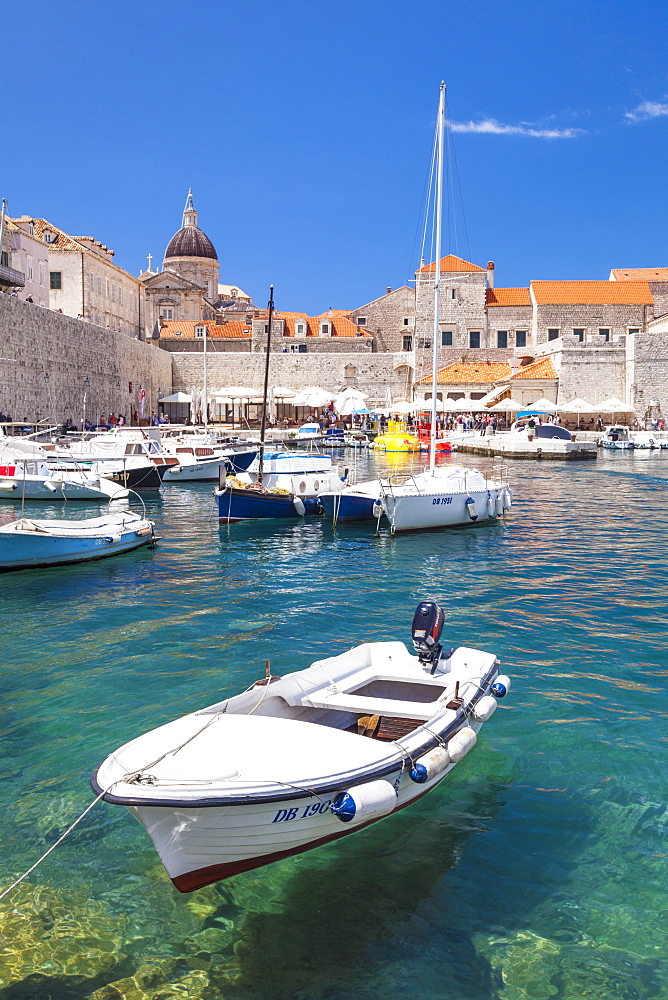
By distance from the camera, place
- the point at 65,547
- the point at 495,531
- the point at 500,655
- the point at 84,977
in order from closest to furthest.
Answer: the point at 84,977 → the point at 500,655 → the point at 65,547 → the point at 495,531

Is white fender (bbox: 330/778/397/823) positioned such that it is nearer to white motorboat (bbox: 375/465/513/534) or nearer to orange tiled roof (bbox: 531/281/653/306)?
white motorboat (bbox: 375/465/513/534)

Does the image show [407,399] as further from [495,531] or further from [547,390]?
[495,531]

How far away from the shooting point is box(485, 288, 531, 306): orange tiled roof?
58.9 m

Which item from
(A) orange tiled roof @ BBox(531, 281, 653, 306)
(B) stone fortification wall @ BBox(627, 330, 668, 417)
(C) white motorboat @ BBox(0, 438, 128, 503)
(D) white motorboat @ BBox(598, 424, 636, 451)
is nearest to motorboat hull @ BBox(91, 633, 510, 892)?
(C) white motorboat @ BBox(0, 438, 128, 503)

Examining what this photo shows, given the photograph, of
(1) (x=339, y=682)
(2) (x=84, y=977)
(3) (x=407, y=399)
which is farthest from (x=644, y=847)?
(3) (x=407, y=399)

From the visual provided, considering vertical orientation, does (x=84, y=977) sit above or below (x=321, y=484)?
below

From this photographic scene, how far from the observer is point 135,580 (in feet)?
38.6

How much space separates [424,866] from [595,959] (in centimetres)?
102

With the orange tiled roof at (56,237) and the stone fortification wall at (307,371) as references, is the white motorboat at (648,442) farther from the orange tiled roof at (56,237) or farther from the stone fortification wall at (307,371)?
the orange tiled roof at (56,237)

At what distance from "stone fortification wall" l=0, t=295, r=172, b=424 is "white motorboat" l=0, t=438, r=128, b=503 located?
23.9 feet

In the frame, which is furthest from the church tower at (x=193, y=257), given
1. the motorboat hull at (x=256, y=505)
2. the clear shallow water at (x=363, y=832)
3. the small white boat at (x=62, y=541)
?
the clear shallow water at (x=363, y=832)

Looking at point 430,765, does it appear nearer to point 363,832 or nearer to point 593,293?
point 363,832

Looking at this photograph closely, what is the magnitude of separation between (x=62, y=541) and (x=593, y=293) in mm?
52319

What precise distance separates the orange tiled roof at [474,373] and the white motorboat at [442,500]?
116ft
